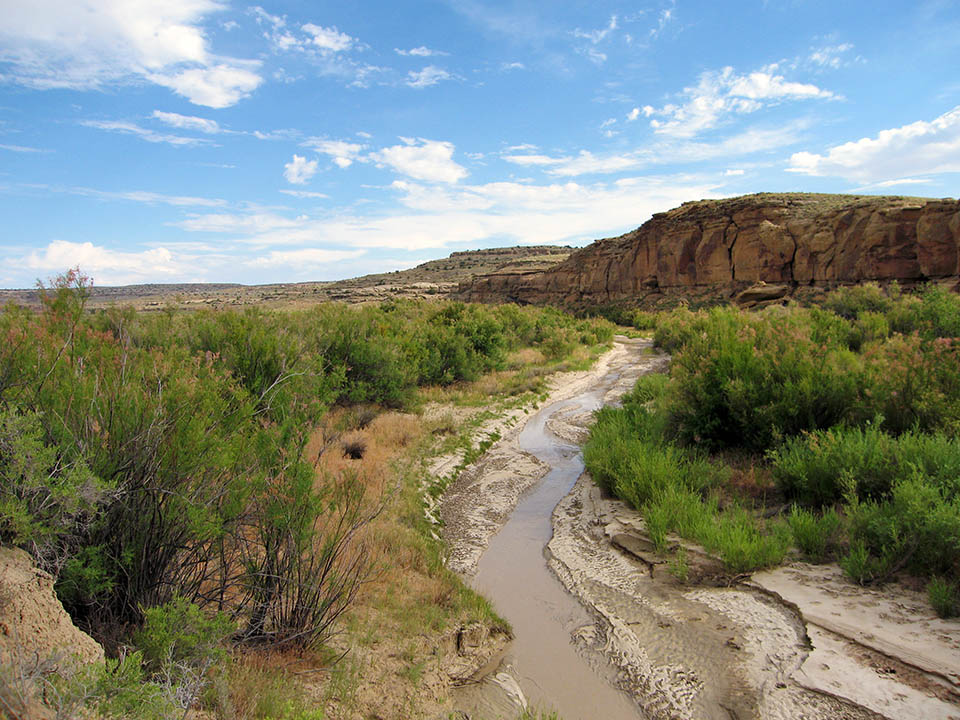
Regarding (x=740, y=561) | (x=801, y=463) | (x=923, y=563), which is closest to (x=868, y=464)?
(x=801, y=463)

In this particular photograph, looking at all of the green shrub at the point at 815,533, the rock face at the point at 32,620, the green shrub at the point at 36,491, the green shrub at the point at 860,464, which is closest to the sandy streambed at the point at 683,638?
the green shrub at the point at 815,533

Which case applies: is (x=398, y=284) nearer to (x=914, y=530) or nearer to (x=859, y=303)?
(x=859, y=303)

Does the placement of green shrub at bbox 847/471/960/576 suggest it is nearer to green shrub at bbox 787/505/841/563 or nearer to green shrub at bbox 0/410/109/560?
green shrub at bbox 787/505/841/563

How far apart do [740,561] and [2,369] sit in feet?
23.8

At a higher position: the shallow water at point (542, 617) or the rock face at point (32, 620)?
the rock face at point (32, 620)

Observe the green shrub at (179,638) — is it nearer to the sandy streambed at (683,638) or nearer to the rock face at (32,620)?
the rock face at (32,620)

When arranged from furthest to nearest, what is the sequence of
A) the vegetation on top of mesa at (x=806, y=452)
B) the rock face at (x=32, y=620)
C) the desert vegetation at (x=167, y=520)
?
1. the vegetation on top of mesa at (x=806, y=452)
2. the desert vegetation at (x=167, y=520)
3. the rock face at (x=32, y=620)

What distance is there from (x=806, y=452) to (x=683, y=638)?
3754mm

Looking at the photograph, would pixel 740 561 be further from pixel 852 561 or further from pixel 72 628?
pixel 72 628

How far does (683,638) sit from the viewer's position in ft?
17.7

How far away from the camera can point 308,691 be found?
157 inches

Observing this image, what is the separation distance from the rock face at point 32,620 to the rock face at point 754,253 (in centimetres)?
4190

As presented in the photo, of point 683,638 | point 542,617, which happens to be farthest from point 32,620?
point 683,638

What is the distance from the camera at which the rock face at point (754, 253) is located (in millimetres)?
34375
